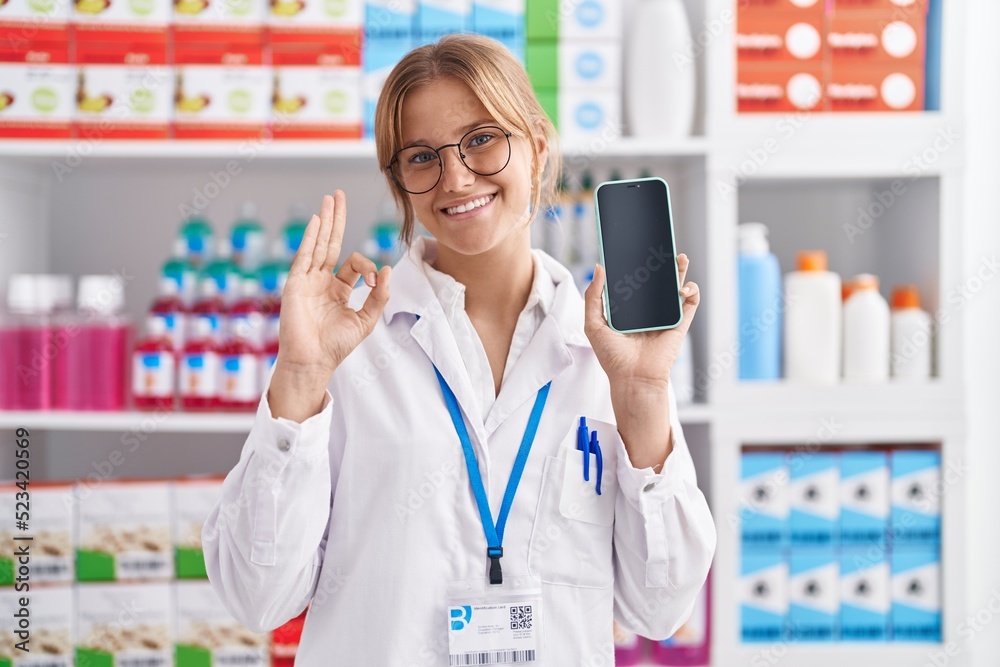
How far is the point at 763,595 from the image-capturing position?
1731mm

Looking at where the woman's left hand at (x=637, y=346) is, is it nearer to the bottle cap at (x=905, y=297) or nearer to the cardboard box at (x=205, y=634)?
the bottle cap at (x=905, y=297)

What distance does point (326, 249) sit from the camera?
0.99 metres

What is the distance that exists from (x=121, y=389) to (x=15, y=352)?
0.23m

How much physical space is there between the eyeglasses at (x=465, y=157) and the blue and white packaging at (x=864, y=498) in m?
1.11

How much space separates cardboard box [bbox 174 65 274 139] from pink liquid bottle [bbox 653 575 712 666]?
1358 mm

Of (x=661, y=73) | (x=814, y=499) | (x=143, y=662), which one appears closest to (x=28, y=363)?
(x=143, y=662)

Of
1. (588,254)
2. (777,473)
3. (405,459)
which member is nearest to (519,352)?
(405,459)

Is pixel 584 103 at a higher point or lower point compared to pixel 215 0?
lower

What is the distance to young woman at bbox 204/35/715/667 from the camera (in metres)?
1.00

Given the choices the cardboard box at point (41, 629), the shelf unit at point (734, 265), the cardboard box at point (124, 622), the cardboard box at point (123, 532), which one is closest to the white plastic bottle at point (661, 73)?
the shelf unit at point (734, 265)

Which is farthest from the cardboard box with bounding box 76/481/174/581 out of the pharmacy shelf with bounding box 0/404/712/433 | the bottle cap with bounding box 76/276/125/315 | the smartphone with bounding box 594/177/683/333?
the smartphone with bounding box 594/177/683/333

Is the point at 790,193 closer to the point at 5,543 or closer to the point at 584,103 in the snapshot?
the point at 584,103

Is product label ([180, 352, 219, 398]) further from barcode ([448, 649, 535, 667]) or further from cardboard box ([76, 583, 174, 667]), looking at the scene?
barcode ([448, 649, 535, 667])

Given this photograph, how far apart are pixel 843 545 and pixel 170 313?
4.93 ft
